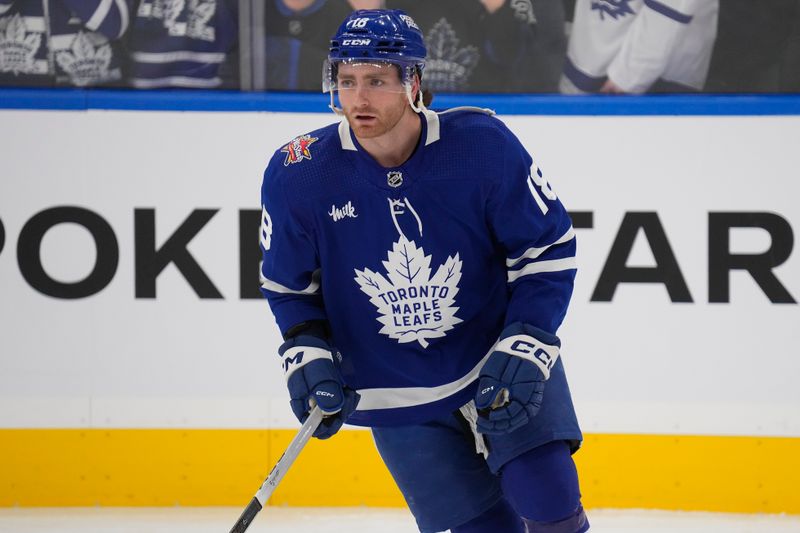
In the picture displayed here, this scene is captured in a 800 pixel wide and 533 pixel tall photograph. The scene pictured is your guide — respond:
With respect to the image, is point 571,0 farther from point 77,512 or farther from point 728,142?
point 77,512

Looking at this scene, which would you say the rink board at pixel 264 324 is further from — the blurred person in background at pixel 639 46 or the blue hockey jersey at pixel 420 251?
the blue hockey jersey at pixel 420 251

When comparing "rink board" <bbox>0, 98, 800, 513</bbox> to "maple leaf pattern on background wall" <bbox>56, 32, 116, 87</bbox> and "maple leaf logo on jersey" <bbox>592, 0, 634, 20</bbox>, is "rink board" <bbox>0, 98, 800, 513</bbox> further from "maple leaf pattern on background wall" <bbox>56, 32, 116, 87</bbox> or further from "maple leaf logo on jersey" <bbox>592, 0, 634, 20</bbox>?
"maple leaf logo on jersey" <bbox>592, 0, 634, 20</bbox>

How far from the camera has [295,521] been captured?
3.42 m

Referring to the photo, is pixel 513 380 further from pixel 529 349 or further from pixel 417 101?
pixel 417 101

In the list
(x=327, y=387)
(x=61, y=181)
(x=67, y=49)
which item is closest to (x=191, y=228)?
(x=61, y=181)

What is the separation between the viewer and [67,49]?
11.5 feet

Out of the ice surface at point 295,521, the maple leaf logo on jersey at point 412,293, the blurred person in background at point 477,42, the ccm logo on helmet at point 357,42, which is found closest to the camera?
the ccm logo on helmet at point 357,42

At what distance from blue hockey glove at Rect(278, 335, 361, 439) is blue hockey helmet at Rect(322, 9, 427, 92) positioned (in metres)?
0.48

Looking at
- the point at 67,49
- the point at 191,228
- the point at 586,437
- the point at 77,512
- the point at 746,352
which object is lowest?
the point at 77,512

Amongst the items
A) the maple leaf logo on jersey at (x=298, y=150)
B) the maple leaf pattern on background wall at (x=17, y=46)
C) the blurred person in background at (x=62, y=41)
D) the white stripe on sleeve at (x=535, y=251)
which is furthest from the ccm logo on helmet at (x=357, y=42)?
the maple leaf pattern on background wall at (x=17, y=46)

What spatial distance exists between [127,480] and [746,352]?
192 centimetres

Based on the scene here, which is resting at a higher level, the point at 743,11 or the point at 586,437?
the point at 743,11

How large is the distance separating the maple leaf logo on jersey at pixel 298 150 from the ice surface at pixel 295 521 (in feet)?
5.15

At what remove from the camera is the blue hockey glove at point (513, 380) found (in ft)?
6.46
